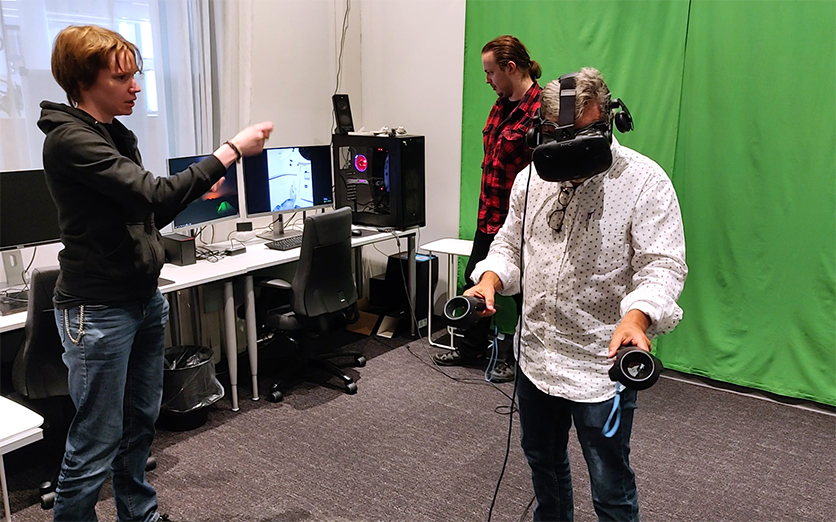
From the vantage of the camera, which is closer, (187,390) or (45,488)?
(45,488)

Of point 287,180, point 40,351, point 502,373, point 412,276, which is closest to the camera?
point 40,351

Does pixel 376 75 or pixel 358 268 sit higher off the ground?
pixel 376 75

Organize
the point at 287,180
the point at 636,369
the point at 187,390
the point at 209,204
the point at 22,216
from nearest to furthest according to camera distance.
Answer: the point at 636,369 < the point at 22,216 < the point at 187,390 < the point at 209,204 < the point at 287,180

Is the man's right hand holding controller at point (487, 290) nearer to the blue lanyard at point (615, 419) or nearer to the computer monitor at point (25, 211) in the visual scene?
the blue lanyard at point (615, 419)

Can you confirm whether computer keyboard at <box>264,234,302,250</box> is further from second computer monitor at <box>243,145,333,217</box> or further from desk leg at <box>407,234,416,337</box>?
desk leg at <box>407,234,416,337</box>

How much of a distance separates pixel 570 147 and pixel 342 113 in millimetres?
2956

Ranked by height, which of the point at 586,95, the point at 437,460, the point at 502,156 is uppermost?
the point at 586,95

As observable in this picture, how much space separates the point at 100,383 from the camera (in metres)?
1.70

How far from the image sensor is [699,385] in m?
3.34

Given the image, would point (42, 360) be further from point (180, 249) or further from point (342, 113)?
point (342, 113)

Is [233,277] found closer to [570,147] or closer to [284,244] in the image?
[284,244]

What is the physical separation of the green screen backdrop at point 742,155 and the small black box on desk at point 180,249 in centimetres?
225

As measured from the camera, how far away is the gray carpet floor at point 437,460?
2268 mm

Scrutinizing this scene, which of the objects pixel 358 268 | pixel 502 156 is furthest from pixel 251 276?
pixel 358 268
